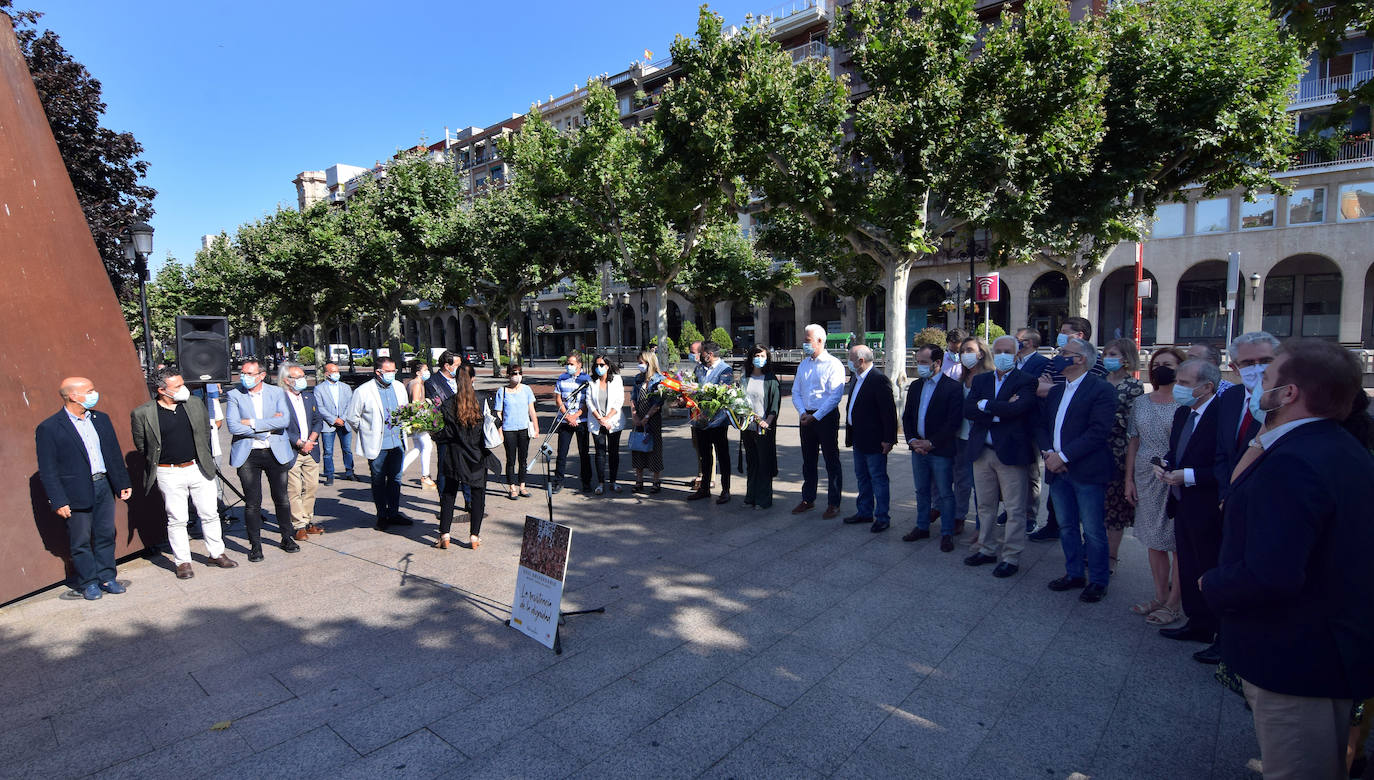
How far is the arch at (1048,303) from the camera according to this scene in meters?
37.0

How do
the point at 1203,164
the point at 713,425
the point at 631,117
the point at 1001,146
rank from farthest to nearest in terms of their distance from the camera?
the point at 631,117 < the point at 1203,164 < the point at 1001,146 < the point at 713,425

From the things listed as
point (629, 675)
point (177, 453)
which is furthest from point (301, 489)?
point (629, 675)

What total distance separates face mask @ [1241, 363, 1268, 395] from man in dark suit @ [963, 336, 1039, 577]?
1586 millimetres

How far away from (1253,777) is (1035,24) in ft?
40.9

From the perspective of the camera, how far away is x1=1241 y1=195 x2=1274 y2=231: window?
3005 cm

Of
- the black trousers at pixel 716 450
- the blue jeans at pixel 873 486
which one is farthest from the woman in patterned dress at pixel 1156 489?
the black trousers at pixel 716 450

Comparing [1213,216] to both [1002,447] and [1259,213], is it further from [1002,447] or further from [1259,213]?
[1002,447]

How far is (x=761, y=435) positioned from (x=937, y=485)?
2.17 meters

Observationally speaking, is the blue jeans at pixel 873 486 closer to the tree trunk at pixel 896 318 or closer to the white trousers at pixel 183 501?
the white trousers at pixel 183 501

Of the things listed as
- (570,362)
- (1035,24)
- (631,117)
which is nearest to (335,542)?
(570,362)

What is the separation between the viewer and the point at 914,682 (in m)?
4.00

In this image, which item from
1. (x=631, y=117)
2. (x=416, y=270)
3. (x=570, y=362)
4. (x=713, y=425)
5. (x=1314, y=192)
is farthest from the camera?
(x=631, y=117)

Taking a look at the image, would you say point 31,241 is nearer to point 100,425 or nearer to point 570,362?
point 100,425

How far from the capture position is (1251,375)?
3.83m
